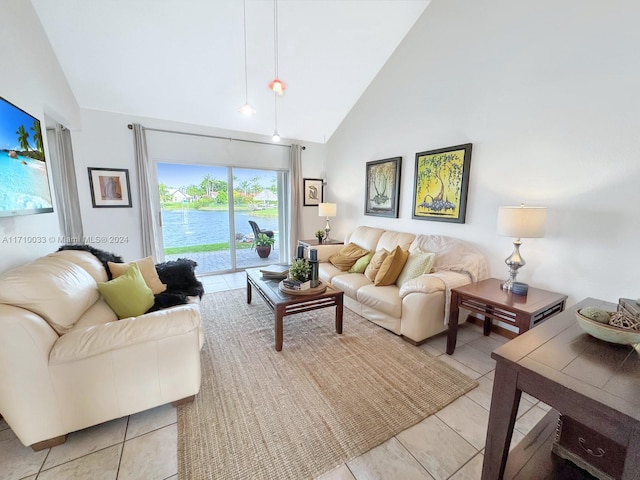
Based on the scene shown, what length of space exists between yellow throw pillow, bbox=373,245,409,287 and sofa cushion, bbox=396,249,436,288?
0.06 m

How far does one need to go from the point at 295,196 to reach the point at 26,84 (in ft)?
11.5

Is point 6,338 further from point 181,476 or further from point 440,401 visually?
point 440,401

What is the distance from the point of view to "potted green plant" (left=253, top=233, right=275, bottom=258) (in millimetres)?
5055

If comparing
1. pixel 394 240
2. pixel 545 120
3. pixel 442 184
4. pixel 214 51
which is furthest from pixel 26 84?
pixel 545 120

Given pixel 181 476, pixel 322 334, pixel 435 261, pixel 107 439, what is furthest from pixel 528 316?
pixel 107 439

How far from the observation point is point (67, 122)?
10.1ft

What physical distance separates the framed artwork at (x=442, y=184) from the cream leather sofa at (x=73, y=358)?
2781 mm

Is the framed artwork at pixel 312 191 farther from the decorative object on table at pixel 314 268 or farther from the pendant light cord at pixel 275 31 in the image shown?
the decorative object on table at pixel 314 268

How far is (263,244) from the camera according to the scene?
5.11m

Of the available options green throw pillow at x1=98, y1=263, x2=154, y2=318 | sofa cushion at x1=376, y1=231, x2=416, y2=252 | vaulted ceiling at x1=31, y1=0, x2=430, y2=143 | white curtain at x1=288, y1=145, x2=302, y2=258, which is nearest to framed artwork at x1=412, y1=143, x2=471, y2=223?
sofa cushion at x1=376, y1=231, x2=416, y2=252

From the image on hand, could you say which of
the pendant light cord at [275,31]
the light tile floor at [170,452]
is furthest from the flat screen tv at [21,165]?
the pendant light cord at [275,31]

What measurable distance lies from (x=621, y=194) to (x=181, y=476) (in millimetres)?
3283

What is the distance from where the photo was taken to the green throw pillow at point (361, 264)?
10.9 feet

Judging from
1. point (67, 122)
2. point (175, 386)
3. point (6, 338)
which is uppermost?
point (67, 122)
